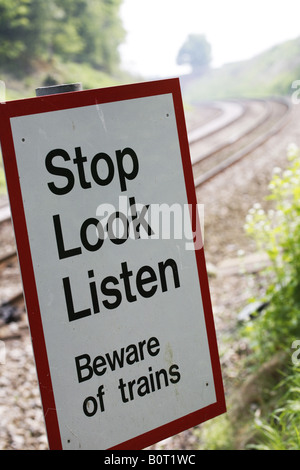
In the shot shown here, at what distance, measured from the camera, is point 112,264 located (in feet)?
5.16

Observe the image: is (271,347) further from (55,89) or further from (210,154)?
(210,154)

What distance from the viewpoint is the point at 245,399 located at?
371 centimetres

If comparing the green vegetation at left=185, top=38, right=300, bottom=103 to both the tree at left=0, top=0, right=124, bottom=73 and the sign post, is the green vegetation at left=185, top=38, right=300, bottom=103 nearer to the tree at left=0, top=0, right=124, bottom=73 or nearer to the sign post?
the tree at left=0, top=0, right=124, bottom=73

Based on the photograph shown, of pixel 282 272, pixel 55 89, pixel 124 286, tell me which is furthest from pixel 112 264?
pixel 282 272

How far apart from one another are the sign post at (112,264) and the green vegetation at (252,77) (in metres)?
38.7

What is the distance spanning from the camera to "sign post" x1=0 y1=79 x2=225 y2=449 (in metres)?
1.47

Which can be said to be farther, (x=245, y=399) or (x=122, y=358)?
(x=245, y=399)

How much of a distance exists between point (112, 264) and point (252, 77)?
61015 mm

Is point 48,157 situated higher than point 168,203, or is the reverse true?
point 48,157

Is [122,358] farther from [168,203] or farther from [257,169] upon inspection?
[257,169]

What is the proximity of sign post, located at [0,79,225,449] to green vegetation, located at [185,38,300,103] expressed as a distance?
38.7 metres

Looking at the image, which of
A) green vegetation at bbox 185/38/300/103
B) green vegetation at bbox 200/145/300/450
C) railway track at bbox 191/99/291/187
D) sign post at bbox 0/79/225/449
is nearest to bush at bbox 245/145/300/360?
green vegetation at bbox 200/145/300/450

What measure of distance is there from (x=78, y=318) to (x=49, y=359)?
0.47 feet
